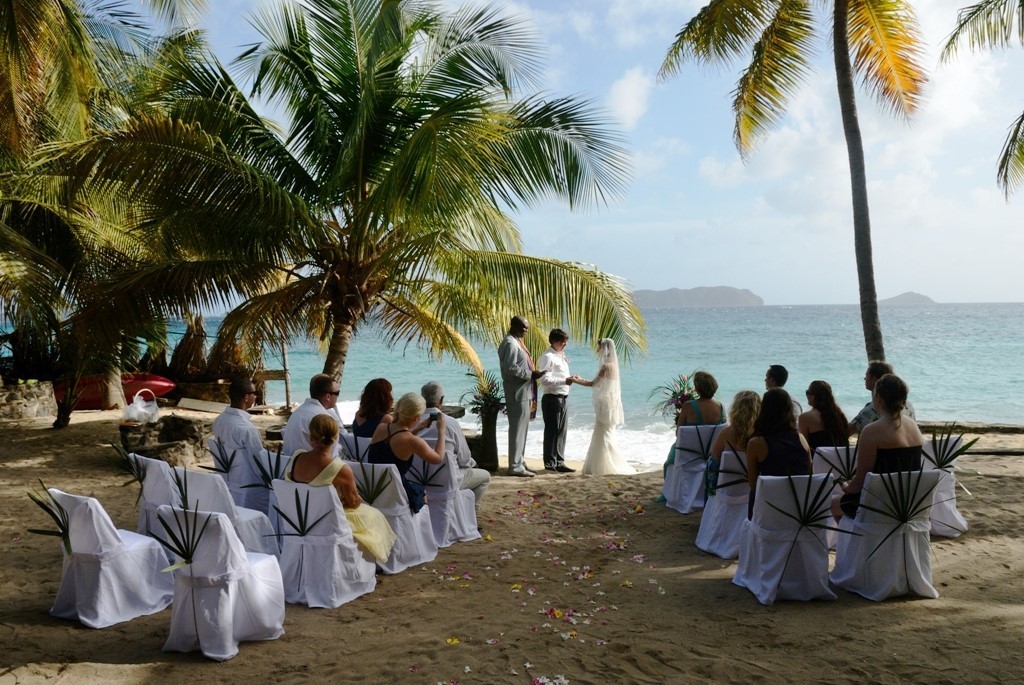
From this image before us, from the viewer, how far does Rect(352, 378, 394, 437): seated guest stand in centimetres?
632

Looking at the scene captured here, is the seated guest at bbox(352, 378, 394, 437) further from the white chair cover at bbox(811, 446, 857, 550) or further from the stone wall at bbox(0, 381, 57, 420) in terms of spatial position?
the stone wall at bbox(0, 381, 57, 420)

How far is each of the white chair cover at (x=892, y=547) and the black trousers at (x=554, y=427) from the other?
4891 mm

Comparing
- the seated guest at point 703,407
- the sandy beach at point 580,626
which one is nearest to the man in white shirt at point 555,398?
the seated guest at point 703,407

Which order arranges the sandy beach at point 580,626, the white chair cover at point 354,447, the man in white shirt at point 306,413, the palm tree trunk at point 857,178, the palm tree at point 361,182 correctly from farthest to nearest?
the palm tree trunk at point 857,178 → the palm tree at point 361,182 → the white chair cover at point 354,447 → the man in white shirt at point 306,413 → the sandy beach at point 580,626

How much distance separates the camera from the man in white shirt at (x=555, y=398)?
9.60 metres

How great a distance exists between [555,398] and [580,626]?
515 cm

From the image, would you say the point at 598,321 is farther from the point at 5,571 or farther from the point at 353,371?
the point at 353,371

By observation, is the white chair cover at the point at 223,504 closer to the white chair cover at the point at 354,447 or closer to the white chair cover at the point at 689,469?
the white chair cover at the point at 354,447

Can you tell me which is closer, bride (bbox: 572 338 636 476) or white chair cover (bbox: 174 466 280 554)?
white chair cover (bbox: 174 466 280 554)

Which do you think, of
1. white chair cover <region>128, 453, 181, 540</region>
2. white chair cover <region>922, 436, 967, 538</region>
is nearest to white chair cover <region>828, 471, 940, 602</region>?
white chair cover <region>922, 436, 967, 538</region>

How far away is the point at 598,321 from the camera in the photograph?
371 inches

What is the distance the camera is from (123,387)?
15.5 meters

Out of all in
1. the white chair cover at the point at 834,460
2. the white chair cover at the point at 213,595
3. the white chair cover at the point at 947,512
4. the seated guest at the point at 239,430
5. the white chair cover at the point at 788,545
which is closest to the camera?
the white chair cover at the point at 213,595

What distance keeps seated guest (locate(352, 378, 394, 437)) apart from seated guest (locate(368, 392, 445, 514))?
18cm
